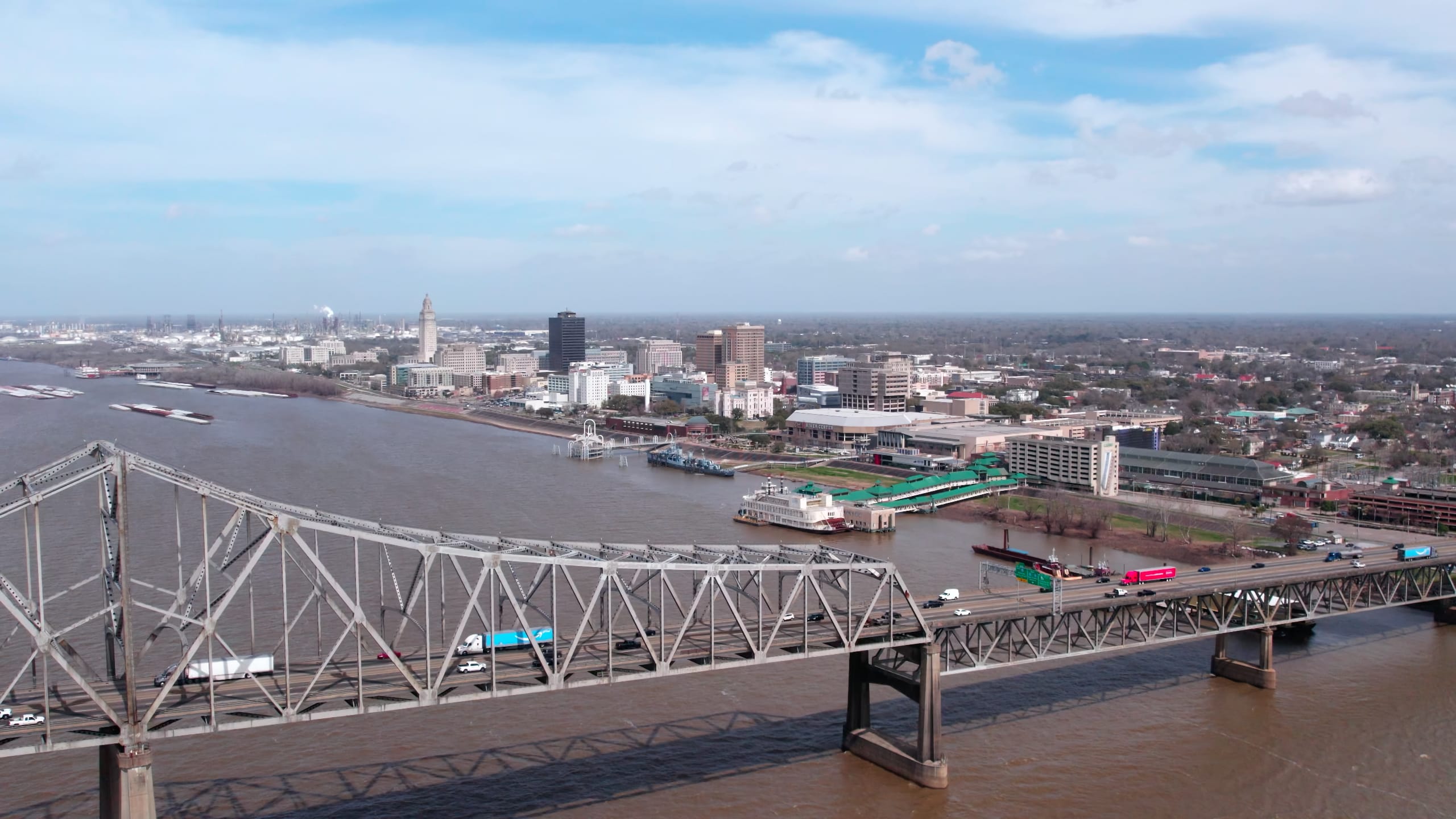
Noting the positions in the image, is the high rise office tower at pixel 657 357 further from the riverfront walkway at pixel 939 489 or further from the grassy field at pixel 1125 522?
the grassy field at pixel 1125 522

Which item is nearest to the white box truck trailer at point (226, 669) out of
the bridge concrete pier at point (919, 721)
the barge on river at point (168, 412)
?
the bridge concrete pier at point (919, 721)

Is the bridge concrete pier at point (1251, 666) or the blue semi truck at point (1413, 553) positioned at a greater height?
the blue semi truck at point (1413, 553)

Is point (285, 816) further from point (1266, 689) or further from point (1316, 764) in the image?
point (1266, 689)

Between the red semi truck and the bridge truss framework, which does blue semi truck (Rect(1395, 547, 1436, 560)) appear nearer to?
the red semi truck

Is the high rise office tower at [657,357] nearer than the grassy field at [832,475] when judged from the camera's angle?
No

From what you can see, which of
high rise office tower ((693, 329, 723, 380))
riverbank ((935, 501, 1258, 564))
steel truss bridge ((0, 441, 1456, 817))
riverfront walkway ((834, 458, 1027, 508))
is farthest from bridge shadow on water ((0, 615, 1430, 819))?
high rise office tower ((693, 329, 723, 380))

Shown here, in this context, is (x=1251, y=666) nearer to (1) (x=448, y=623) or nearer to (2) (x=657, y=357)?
(1) (x=448, y=623)

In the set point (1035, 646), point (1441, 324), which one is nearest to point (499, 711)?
point (1035, 646)

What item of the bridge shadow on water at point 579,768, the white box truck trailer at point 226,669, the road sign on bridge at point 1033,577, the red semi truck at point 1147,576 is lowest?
the bridge shadow on water at point 579,768
